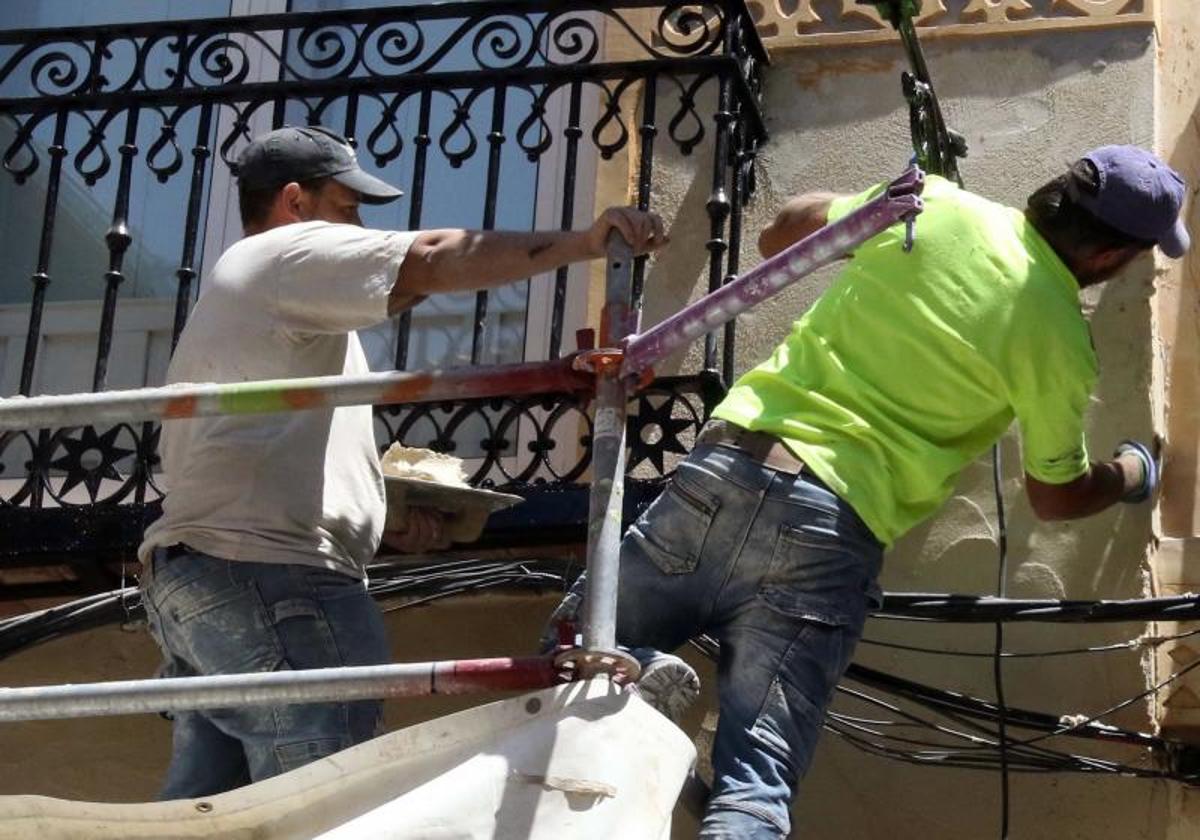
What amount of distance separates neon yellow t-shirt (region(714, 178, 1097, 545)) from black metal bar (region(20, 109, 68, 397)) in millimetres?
3122

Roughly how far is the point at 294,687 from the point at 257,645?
755 millimetres

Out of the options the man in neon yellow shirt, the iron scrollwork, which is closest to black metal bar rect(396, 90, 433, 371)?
the iron scrollwork

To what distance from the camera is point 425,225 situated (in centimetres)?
803

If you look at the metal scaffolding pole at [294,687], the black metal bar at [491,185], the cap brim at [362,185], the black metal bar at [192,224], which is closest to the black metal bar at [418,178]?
the black metal bar at [491,185]

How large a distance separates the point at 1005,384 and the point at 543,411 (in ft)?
8.73

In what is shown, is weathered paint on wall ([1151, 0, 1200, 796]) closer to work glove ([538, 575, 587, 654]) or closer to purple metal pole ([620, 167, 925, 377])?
work glove ([538, 575, 587, 654])

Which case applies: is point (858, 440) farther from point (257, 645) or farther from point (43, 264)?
point (43, 264)

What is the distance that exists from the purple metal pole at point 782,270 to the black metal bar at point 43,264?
343 cm

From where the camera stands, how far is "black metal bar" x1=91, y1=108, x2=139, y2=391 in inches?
285

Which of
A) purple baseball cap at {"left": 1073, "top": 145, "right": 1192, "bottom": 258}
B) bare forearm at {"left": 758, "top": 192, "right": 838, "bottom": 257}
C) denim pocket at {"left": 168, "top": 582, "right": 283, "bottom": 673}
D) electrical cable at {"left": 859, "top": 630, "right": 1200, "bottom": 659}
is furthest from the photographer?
electrical cable at {"left": 859, "top": 630, "right": 1200, "bottom": 659}

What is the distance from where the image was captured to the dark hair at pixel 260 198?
5309 millimetres

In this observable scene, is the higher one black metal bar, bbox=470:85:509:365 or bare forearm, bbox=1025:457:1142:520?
black metal bar, bbox=470:85:509:365

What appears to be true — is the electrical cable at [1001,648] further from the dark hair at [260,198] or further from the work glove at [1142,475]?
the dark hair at [260,198]

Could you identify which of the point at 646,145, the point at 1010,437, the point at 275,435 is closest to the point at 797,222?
the point at 275,435
